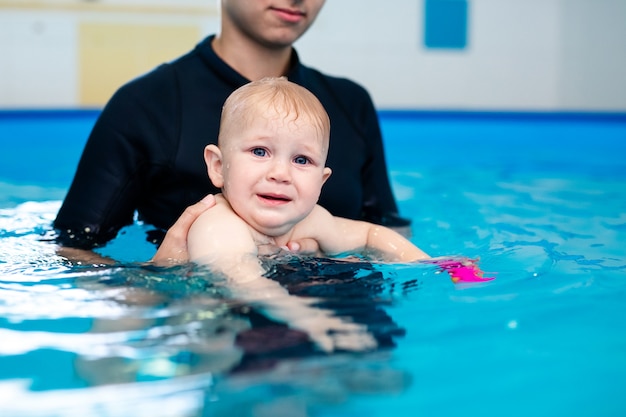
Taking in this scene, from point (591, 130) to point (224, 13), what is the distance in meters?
5.57

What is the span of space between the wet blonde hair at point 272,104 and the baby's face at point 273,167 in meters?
0.01

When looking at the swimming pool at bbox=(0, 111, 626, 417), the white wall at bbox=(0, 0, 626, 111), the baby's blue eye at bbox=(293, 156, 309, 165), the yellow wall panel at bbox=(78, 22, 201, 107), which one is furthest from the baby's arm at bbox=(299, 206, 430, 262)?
the white wall at bbox=(0, 0, 626, 111)

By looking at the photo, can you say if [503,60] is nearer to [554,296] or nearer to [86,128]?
[86,128]

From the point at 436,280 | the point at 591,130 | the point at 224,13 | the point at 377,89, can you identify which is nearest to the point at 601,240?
the point at 436,280

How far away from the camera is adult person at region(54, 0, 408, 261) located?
221 centimetres

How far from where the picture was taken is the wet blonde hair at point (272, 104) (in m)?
1.93

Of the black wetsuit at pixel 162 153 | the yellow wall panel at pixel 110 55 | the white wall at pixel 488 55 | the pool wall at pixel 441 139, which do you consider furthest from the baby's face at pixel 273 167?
the white wall at pixel 488 55

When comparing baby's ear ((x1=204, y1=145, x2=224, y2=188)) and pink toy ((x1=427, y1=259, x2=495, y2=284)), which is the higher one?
baby's ear ((x1=204, y1=145, x2=224, y2=188))

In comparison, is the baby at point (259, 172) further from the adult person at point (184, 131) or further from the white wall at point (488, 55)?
the white wall at point (488, 55)

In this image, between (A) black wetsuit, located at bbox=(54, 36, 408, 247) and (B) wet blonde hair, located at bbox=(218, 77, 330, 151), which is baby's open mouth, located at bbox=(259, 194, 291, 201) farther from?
(A) black wetsuit, located at bbox=(54, 36, 408, 247)

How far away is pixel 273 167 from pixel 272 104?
5.6 inches

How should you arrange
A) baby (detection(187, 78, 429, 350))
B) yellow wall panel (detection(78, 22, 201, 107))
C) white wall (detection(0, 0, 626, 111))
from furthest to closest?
white wall (detection(0, 0, 626, 111)), yellow wall panel (detection(78, 22, 201, 107)), baby (detection(187, 78, 429, 350))

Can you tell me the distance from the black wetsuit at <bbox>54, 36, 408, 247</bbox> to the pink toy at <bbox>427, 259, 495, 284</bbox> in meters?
0.46

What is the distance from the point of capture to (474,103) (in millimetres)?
8453
